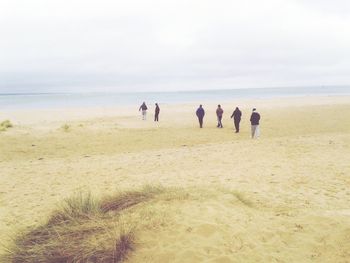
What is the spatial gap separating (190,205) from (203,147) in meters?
8.90

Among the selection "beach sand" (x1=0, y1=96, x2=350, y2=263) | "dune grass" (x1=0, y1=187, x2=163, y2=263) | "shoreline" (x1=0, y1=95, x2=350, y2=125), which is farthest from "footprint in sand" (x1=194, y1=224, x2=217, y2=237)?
"shoreline" (x1=0, y1=95, x2=350, y2=125)

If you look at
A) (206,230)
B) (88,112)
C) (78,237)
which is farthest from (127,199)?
(88,112)

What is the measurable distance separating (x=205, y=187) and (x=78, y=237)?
339 centimetres

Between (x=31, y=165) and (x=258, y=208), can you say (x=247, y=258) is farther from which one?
(x=31, y=165)

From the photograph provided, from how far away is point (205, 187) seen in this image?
8352 millimetres

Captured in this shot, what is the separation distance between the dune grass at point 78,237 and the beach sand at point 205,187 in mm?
257

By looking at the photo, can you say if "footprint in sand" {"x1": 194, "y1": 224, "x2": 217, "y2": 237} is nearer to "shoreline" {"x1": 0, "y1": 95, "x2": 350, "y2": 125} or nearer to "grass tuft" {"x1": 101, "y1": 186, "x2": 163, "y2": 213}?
"grass tuft" {"x1": 101, "y1": 186, "x2": 163, "y2": 213}

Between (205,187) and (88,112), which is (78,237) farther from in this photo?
(88,112)

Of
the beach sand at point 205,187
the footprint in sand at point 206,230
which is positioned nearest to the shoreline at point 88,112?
the beach sand at point 205,187

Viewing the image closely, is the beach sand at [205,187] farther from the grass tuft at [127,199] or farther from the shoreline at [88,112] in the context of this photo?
the shoreline at [88,112]

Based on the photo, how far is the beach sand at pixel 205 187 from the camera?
5605mm

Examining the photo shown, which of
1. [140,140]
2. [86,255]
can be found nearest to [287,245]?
[86,255]

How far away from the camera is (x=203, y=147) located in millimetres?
15570

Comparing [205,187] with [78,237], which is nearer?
[78,237]
